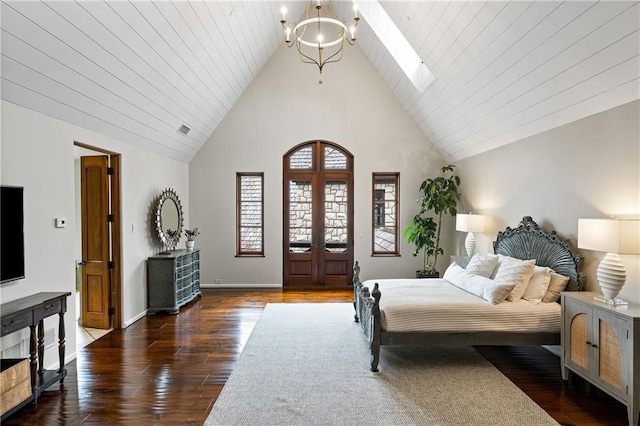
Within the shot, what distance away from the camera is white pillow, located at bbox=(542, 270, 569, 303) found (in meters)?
3.69

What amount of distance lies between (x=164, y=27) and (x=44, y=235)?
230 cm

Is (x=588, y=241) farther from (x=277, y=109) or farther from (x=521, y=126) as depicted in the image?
(x=277, y=109)

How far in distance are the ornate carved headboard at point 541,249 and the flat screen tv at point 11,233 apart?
493cm

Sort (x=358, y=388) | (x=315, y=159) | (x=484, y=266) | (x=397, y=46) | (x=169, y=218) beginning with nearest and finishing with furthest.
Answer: (x=358, y=388)
(x=484, y=266)
(x=397, y=46)
(x=169, y=218)
(x=315, y=159)

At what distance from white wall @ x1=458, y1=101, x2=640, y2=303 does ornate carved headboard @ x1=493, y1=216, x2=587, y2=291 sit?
0.29 ft

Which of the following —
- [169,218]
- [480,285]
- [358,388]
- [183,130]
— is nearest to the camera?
[358,388]

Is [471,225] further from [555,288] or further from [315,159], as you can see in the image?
[315,159]

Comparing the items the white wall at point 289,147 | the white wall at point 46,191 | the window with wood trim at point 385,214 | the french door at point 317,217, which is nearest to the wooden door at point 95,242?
the white wall at point 46,191

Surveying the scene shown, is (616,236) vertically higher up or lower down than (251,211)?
lower down

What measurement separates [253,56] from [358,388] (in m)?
5.33

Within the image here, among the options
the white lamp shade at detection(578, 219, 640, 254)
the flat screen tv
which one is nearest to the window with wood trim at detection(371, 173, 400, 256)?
the white lamp shade at detection(578, 219, 640, 254)

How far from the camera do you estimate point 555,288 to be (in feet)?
12.2

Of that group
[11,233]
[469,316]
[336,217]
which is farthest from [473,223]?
[11,233]

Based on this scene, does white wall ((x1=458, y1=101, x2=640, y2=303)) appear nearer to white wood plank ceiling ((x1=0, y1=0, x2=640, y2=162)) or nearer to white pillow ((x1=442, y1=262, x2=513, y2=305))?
white wood plank ceiling ((x1=0, y1=0, x2=640, y2=162))
